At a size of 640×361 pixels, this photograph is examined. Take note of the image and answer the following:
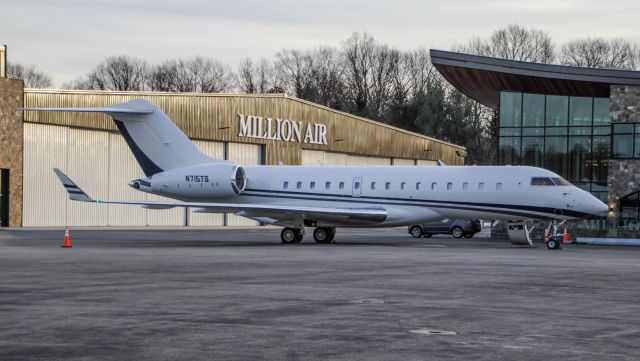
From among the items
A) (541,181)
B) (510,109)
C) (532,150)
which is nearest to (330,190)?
(541,181)

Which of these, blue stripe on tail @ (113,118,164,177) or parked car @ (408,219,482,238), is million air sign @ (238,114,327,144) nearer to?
parked car @ (408,219,482,238)

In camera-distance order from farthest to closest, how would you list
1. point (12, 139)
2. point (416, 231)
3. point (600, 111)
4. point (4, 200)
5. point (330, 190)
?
1. point (416, 231)
2. point (4, 200)
3. point (12, 139)
4. point (600, 111)
5. point (330, 190)

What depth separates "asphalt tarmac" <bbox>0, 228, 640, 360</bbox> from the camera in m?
9.55

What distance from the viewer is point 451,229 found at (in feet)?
167

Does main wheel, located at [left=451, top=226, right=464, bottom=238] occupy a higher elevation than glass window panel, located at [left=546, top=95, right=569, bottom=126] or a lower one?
lower

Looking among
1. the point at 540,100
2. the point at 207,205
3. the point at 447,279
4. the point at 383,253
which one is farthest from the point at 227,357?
the point at 540,100

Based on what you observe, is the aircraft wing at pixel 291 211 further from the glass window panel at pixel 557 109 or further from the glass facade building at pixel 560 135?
the glass window panel at pixel 557 109

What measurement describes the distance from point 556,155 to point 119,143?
79.6ft

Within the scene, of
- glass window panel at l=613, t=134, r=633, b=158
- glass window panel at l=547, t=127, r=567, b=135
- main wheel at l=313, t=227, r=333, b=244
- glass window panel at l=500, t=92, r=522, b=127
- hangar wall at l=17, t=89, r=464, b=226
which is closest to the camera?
main wheel at l=313, t=227, r=333, b=244

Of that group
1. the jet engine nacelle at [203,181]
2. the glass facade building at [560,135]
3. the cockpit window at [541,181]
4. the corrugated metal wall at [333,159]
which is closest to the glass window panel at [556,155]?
the glass facade building at [560,135]

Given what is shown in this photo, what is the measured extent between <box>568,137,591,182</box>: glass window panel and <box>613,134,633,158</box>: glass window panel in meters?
1.91

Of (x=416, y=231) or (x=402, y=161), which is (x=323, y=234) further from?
(x=402, y=161)

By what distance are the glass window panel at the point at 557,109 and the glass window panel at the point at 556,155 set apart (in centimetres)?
82

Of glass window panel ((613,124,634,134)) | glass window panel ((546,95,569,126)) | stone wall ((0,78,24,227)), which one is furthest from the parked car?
stone wall ((0,78,24,227))
